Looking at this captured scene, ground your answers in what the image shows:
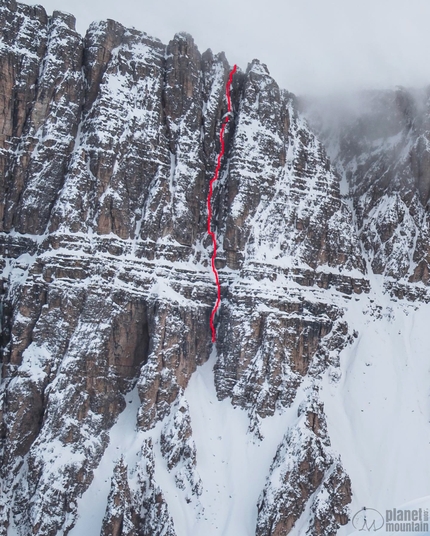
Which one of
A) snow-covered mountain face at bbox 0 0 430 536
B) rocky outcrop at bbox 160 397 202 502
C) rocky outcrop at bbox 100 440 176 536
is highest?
snow-covered mountain face at bbox 0 0 430 536

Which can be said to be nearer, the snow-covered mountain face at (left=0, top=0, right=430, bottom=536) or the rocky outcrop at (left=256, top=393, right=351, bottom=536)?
the rocky outcrop at (left=256, top=393, right=351, bottom=536)

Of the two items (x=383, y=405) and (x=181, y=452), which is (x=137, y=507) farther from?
(x=383, y=405)

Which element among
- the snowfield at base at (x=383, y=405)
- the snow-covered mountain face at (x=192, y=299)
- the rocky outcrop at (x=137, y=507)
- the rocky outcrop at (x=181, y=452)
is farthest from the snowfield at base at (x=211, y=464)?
the snowfield at base at (x=383, y=405)

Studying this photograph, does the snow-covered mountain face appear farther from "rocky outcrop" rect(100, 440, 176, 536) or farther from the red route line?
the red route line

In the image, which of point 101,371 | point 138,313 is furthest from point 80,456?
point 138,313

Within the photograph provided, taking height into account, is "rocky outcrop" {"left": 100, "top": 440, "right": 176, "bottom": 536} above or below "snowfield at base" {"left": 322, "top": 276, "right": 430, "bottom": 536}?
below

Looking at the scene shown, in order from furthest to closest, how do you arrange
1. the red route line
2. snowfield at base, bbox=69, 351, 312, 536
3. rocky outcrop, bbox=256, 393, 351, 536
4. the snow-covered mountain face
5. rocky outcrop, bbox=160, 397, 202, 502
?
the red route line
rocky outcrop, bbox=160, 397, 202, 502
the snow-covered mountain face
snowfield at base, bbox=69, 351, 312, 536
rocky outcrop, bbox=256, 393, 351, 536

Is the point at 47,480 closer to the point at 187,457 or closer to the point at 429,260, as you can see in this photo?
the point at 187,457

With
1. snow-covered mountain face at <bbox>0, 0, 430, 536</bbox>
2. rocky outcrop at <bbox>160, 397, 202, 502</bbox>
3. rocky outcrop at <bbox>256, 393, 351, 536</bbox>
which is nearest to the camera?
rocky outcrop at <bbox>256, 393, 351, 536</bbox>

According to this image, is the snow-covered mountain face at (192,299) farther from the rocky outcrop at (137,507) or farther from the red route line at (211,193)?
the red route line at (211,193)

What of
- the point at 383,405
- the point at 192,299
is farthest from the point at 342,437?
the point at 192,299

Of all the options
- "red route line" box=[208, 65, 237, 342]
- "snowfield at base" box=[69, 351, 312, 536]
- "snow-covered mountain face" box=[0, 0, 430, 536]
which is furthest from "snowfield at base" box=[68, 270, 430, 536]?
"red route line" box=[208, 65, 237, 342]
